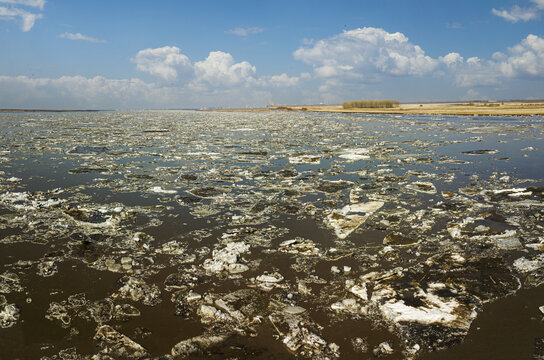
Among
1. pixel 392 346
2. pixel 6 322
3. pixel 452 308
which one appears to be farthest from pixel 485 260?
pixel 6 322

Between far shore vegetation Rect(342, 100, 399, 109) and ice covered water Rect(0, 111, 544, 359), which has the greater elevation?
far shore vegetation Rect(342, 100, 399, 109)

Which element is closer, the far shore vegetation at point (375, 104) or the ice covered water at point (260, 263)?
the ice covered water at point (260, 263)

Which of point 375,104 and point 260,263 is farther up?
point 375,104

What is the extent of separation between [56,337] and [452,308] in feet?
11.3

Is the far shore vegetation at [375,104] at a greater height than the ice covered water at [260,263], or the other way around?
the far shore vegetation at [375,104]

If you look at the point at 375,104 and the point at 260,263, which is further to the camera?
the point at 375,104

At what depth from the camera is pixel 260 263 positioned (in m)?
3.73

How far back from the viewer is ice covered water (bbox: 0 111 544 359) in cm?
250

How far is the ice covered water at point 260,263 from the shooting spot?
8.20 feet

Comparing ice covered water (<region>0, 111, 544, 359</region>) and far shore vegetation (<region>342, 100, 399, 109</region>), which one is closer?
ice covered water (<region>0, 111, 544, 359</region>)

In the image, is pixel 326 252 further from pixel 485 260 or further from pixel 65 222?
pixel 65 222

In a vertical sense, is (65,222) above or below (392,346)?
above

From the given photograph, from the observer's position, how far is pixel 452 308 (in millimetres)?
2861

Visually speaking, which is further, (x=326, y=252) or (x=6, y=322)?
(x=326, y=252)
